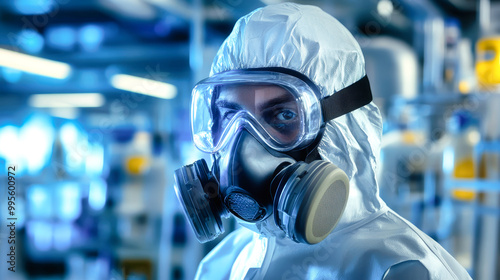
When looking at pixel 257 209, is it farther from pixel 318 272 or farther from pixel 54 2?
pixel 54 2

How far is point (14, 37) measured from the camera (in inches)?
63.6

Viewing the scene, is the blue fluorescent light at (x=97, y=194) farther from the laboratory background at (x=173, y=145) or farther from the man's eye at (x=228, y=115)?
the man's eye at (x=228, y=115)

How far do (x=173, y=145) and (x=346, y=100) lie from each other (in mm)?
2256


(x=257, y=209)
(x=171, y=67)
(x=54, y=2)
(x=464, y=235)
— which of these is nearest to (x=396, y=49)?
(x=464, y=235)

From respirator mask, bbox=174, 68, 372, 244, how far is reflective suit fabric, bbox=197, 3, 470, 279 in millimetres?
31

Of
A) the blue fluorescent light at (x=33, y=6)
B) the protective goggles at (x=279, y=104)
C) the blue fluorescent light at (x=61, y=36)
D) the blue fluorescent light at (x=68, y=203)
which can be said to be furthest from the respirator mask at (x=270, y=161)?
the blue fluorescent light at (x=68, y=203)

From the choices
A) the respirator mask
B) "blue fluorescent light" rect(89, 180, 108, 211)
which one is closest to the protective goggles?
the respirator mask

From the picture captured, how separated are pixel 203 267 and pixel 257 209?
12.5 inches

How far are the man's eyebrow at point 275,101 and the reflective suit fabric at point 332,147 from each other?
0.19 ft

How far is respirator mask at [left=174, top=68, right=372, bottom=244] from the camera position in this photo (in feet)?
2.76

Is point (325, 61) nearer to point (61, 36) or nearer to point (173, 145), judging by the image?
point (173, 145)

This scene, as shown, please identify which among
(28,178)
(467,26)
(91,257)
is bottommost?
(91,257)

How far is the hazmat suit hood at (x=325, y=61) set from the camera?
909mm

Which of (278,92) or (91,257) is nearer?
(278,92)
